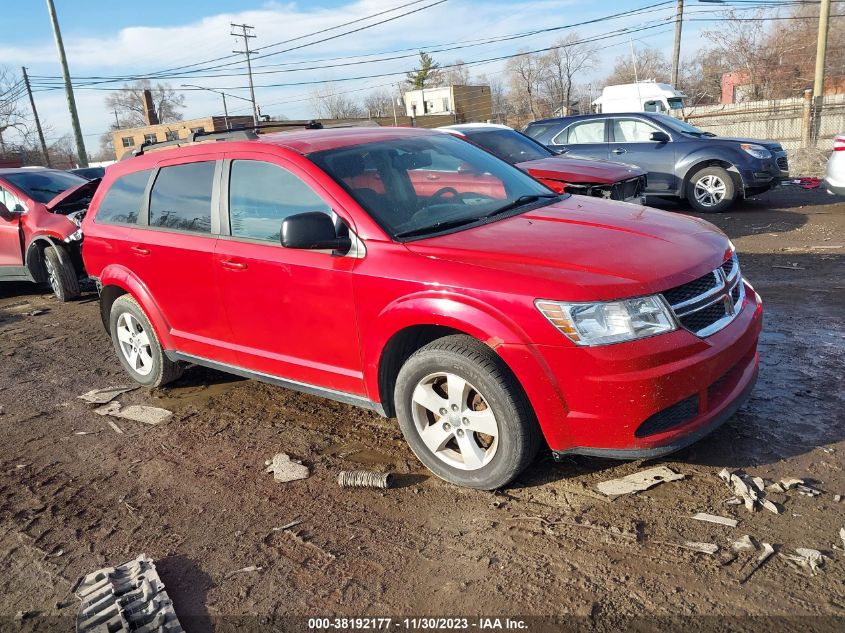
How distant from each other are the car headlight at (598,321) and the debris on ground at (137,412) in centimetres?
314

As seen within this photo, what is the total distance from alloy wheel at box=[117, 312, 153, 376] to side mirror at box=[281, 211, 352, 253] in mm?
2270

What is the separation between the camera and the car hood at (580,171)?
7781 mm

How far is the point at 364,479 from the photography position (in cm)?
352

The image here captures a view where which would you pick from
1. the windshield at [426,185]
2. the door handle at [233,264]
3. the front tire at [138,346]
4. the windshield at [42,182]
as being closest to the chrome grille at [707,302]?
the windshield at [426,185]

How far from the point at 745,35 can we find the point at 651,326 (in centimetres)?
4869

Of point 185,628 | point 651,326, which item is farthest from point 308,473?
point 651,326

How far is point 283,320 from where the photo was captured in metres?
3.89

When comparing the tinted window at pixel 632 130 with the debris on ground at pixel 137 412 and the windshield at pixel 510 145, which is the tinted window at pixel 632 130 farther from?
the debris on ground at pixel 137 412

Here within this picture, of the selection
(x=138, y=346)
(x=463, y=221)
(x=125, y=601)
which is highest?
(x=463, y=221)

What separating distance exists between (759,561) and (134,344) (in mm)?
4530

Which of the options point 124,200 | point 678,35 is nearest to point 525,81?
→ point 678,35

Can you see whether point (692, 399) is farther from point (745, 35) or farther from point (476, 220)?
point (745, 35)

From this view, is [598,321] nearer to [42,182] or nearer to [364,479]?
[364,479]

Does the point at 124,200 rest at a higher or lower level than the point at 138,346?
higher
